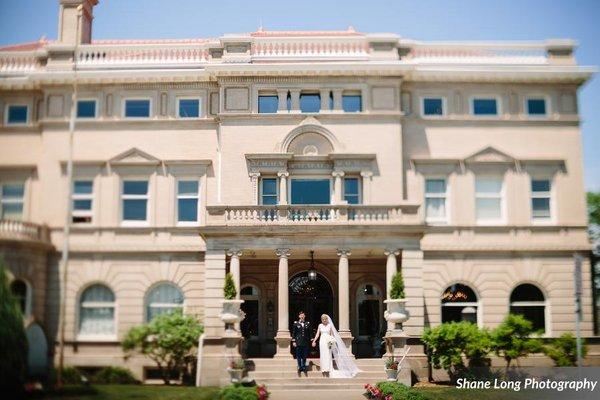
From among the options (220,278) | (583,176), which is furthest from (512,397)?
(220,278)

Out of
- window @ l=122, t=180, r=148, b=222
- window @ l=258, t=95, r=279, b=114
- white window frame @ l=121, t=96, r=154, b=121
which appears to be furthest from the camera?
window @ l=258, t=95, r=279, b=114

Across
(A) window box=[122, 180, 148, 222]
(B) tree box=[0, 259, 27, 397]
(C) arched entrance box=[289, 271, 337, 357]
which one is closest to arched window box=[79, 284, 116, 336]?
(B) tree box=[0, 259, 27, 397]

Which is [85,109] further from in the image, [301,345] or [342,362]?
[342,362]

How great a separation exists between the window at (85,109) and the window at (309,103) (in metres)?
→ 7.64

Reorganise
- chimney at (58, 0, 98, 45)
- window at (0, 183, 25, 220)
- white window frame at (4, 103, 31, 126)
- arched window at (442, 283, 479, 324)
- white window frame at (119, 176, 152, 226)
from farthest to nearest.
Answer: arched window at (442, 283, 479, 324) < white window frame at (119, 176, 152, 226) < chimney at (58, 0, 98, 45) < white window frame at (4, 103, 31, 126) < window at (0, 183, 25, 220)

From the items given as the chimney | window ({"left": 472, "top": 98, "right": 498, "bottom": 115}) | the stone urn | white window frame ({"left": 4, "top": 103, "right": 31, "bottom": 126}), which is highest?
the chimney

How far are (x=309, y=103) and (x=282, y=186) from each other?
10.2 feet

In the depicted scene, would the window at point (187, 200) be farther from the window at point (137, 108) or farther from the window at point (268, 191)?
the window at point (137, 108)

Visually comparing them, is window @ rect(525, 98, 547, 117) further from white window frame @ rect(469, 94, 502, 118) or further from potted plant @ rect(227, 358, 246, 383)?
potted plant @ rect(227, 358, 246, 383)

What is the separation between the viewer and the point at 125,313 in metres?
18.0

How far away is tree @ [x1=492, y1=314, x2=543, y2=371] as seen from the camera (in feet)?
68.4

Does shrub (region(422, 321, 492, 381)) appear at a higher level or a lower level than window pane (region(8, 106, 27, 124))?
lower

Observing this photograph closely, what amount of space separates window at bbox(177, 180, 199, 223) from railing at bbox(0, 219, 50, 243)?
8.47 m

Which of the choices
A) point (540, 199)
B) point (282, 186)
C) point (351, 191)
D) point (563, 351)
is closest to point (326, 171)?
point (351, 191)
